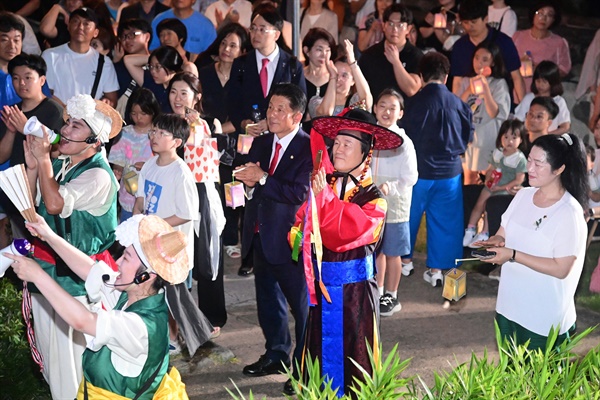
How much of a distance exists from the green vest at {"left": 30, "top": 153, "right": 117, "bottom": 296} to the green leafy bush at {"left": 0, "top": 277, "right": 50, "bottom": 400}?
0.76m

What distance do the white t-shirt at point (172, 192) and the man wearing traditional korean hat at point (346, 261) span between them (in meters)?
1.25

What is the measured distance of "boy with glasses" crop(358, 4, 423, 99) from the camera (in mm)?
8703

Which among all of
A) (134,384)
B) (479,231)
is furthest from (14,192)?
(479,231)

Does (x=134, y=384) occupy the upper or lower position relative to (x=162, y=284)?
lower

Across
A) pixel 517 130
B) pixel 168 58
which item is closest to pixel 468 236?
pixel 517 130

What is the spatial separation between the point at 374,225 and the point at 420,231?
14.1ft

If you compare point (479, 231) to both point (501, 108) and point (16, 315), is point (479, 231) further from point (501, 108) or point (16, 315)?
point (16, 315)

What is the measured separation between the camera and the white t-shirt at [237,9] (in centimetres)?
1063

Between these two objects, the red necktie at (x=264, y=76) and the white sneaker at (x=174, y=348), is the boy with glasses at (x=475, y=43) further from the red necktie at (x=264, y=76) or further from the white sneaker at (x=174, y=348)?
the white sneaker at (x=174, y=348)

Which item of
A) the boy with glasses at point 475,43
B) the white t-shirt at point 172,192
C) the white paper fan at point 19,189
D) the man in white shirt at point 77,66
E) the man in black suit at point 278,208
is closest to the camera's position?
the white paper fan at point 19,189

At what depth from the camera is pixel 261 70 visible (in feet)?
27.6

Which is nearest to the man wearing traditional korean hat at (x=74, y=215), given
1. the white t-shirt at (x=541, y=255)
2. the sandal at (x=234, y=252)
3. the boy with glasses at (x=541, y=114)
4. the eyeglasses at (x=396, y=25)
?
the white t-shirt at (x=541, y=255)

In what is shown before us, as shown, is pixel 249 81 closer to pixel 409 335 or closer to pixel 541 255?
pixel 409 335

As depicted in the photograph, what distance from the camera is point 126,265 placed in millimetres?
4145
